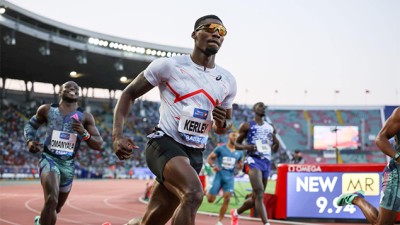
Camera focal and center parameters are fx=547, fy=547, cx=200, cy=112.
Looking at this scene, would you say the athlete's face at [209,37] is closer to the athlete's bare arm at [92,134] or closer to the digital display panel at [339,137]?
the athlete's bare arm at [92,134]

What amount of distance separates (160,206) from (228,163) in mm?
7677

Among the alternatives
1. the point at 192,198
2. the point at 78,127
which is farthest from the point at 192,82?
the point at 78,127

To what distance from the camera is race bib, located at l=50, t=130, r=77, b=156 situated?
24.0 ft

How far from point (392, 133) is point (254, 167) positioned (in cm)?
430

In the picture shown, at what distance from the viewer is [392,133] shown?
18.3 ft

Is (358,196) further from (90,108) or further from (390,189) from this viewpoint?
(90,108)

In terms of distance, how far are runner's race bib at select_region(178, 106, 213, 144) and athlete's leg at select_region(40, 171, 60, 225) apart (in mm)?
3020

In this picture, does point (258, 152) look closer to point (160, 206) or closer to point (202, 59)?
point (202, 59)

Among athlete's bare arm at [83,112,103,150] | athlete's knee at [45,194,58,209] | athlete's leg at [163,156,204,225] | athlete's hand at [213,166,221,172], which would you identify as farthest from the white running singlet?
athlete's hand at [213,166,221,172]

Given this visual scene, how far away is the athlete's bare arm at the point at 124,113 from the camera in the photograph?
4008mm

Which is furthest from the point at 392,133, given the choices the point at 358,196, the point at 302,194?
the point at 302,194

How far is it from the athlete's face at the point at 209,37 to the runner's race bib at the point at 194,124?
53 centimetres

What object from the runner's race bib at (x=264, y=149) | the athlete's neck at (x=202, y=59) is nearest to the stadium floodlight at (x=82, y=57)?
the runner's race bib at (x=264, y=149)

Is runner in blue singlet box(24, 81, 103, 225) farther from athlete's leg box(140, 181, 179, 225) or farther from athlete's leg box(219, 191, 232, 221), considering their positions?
athlete's leg box(219, 191, 232, 221)
